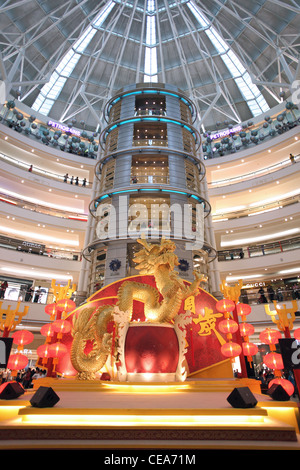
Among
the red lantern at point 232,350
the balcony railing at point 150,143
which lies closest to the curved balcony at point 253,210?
the balcony railing at point 150,143

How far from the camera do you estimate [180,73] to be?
28.0 m

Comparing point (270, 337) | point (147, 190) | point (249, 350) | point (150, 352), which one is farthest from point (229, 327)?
point (147, 190)

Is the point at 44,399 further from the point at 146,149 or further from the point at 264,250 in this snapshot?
the point at 264,250

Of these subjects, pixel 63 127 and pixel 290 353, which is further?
pixel 63 127

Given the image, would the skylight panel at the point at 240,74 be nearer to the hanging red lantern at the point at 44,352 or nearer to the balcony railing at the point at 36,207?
the balcony railing at the point at 36,207

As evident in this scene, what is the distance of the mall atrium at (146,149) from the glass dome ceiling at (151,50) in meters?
0.14

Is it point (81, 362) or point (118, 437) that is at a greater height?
point (81, 362)

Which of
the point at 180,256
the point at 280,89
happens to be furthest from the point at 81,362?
the point at 280,89

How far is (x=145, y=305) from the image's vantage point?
5.83 metres

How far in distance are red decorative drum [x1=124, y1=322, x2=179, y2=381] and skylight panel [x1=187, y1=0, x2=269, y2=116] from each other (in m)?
29.1

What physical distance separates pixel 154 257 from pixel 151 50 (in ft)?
98.0

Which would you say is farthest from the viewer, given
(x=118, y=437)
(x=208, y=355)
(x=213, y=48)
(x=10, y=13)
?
(x=213, y=48)
